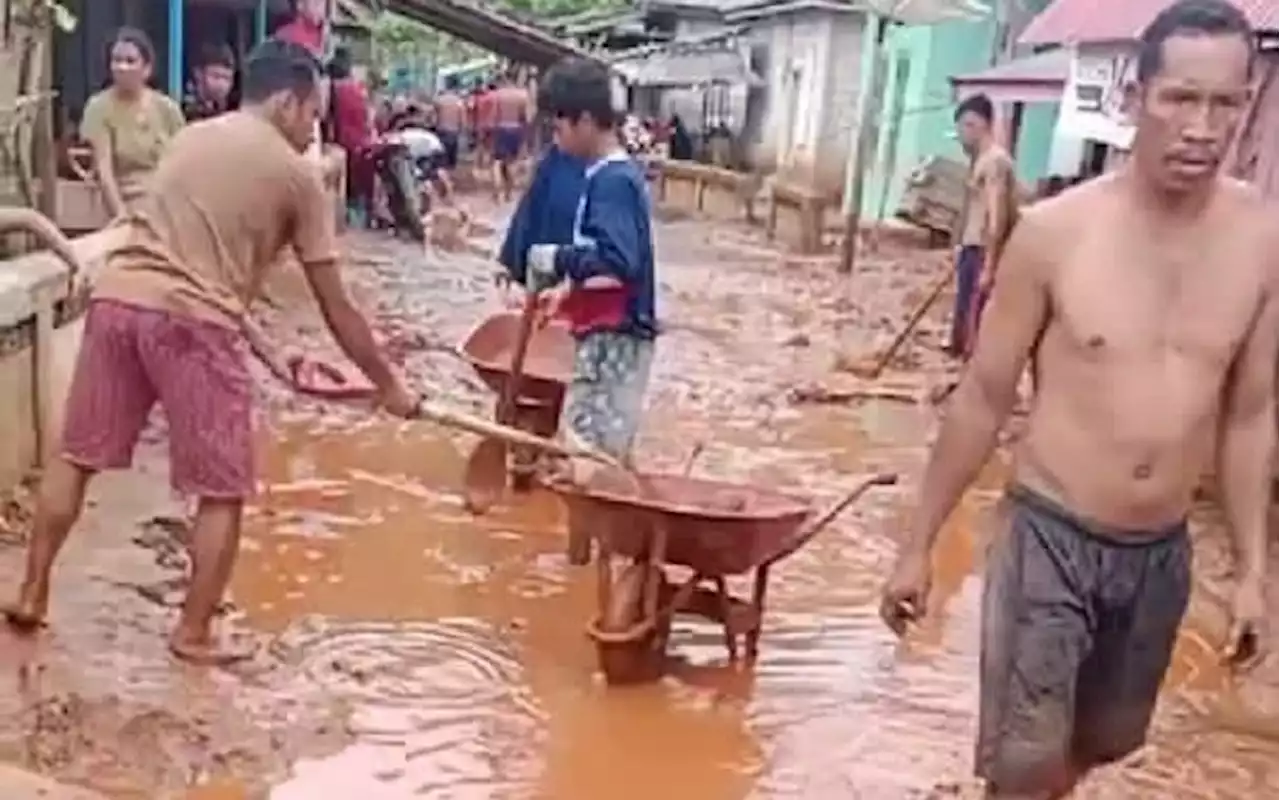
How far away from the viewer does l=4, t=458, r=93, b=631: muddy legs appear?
5910 millimetres

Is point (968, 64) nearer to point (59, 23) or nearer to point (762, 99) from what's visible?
point (762, 99)

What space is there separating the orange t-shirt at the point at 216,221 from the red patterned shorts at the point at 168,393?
0.07 meters

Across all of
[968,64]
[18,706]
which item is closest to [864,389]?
[18,706]

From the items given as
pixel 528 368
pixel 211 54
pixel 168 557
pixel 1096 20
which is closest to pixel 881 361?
pixel 1096 20

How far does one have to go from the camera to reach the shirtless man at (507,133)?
32916 mm

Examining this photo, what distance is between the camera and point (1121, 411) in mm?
3900

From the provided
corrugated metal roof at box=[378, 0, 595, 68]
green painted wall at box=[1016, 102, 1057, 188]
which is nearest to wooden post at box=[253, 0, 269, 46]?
corrugated metal roof at box=[378, 0, 595, 68]

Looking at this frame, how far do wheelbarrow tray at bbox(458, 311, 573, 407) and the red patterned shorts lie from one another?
97.6 inches

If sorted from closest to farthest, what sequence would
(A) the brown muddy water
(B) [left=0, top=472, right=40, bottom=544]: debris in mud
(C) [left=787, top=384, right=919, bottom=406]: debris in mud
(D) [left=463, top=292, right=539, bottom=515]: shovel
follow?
(A) the brown muddy water, (B) [left=0, top=472, right=40, bottom=544]: debris in mud, (D) [left=463, top=292, right=539, bottom=515]: shovel, (C) [left=787, top=384, right=919, bottom=406]: debris in mud

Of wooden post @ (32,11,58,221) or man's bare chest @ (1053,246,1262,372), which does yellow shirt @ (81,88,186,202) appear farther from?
man's bare chest @ (1053,246,1262,372)

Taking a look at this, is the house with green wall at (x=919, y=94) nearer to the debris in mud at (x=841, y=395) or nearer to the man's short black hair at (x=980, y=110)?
the man's short black hair at (x=980, y=110)

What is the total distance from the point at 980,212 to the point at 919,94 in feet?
53.7

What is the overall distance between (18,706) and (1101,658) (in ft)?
10.1

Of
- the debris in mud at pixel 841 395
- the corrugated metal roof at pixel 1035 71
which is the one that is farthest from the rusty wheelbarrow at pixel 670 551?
the corrugated metal roof at pixel 1035 71
